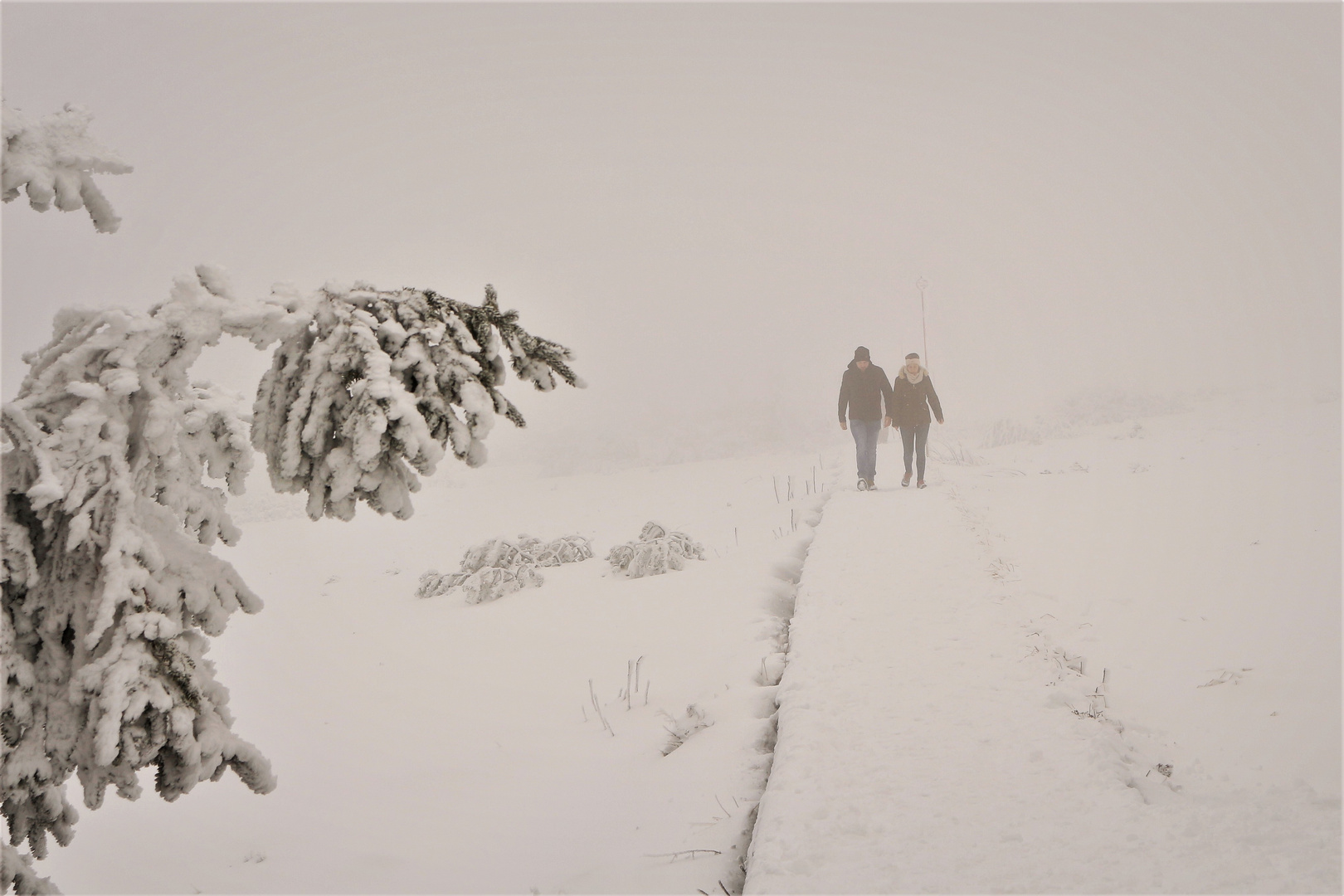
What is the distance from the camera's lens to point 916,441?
37.2 ft

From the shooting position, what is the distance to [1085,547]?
6754mm

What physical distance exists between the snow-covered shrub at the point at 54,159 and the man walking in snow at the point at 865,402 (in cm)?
982

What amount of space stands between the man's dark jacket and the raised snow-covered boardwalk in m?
6.49

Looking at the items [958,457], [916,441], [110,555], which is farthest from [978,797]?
[958,457]

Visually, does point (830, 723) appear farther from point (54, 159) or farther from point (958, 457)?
point (958, 457)

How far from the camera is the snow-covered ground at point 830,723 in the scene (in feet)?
8.50

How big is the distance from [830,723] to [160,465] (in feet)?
9.76

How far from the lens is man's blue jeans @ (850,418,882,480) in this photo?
11.0 meters

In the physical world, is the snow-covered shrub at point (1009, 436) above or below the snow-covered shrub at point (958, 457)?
above

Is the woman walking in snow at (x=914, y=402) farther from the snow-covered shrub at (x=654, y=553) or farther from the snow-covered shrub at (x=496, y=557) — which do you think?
the snow-covered shrub at (x=496, y=557)

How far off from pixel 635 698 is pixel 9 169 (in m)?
3.94

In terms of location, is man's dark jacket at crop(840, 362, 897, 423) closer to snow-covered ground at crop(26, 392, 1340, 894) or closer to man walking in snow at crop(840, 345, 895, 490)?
man walking in snow at crop(840, 345, 895, 490)

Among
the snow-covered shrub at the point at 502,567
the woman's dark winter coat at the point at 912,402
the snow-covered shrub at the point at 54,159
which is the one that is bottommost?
the snow-covered shrub at the point at 502,567

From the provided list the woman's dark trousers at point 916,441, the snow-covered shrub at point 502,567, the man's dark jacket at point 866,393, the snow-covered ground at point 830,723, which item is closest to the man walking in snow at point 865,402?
the man's dark jacket at point 866,393
